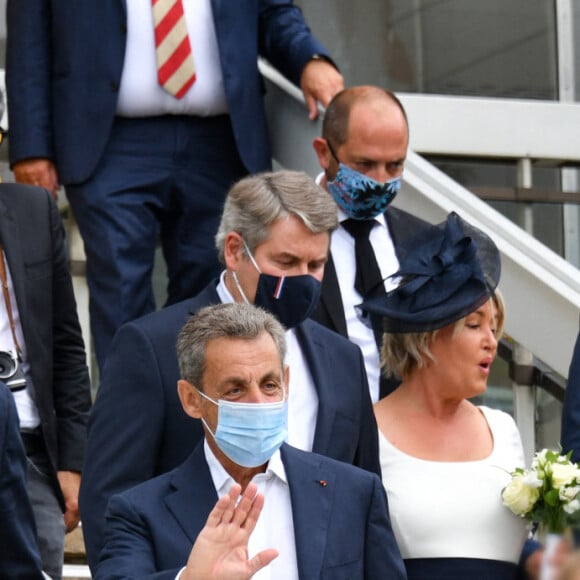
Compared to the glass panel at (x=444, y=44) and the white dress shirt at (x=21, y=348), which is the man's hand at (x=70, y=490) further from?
the glass panel at (x=444, y=44)

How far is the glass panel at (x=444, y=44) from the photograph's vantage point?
8.13 m

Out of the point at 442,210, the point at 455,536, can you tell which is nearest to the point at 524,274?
the point at 442,210

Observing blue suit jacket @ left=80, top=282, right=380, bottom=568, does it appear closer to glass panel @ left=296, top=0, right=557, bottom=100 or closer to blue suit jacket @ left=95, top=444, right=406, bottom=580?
blue suit jacket @ left=95, top=444, right=406, bottom=580

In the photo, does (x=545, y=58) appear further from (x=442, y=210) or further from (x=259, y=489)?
(x=259, y=489)

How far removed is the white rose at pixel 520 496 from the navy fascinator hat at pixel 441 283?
51 centimetres

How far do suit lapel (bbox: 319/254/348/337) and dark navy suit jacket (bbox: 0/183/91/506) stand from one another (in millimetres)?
727

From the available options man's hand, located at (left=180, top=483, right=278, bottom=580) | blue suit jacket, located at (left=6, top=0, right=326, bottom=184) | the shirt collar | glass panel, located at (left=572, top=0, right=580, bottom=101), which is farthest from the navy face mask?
glass panel, located at (left=572, top=0, right=580, bottom=101)

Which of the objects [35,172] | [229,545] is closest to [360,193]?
[35,172]

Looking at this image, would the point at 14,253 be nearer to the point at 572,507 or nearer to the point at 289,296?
the point at 289,296

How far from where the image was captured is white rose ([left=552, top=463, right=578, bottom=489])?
455 cm

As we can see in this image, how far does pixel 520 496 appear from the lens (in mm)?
4645

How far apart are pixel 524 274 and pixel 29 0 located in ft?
6.16

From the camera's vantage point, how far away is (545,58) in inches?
329

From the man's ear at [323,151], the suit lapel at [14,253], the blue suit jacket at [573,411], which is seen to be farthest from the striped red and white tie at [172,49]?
the blue suit jacket at [573,411]
